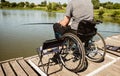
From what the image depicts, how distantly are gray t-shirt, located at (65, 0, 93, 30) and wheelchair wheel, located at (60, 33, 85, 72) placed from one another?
11.8 inches

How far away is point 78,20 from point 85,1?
385 mm

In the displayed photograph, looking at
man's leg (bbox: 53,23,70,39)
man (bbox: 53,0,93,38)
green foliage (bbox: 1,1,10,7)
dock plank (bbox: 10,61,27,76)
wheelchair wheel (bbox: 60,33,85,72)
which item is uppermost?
man (bbox: 53,0,93,38)

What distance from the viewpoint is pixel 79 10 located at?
3043 millimetres

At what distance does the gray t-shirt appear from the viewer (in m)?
3.02

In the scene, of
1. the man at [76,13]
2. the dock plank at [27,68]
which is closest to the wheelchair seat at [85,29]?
the man at [76,13]

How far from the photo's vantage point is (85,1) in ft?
10.1

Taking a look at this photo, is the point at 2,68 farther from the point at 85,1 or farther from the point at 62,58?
the point at 85,1

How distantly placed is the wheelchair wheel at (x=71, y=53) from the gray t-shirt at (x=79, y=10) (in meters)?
0.30

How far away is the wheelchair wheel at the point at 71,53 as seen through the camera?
286 centimetres

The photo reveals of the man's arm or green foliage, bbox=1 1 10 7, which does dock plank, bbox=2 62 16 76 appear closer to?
the man's arm

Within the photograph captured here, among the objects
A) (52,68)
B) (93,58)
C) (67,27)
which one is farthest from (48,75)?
(93,58)

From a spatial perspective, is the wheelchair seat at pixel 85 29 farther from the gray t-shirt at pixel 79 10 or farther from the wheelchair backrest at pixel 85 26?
the gray t-shirt at pixel 79 10

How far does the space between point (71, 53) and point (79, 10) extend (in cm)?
87

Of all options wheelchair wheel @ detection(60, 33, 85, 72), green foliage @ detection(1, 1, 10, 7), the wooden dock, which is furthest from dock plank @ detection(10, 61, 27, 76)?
green foliage @ detection(1, 1, 10, 7)
